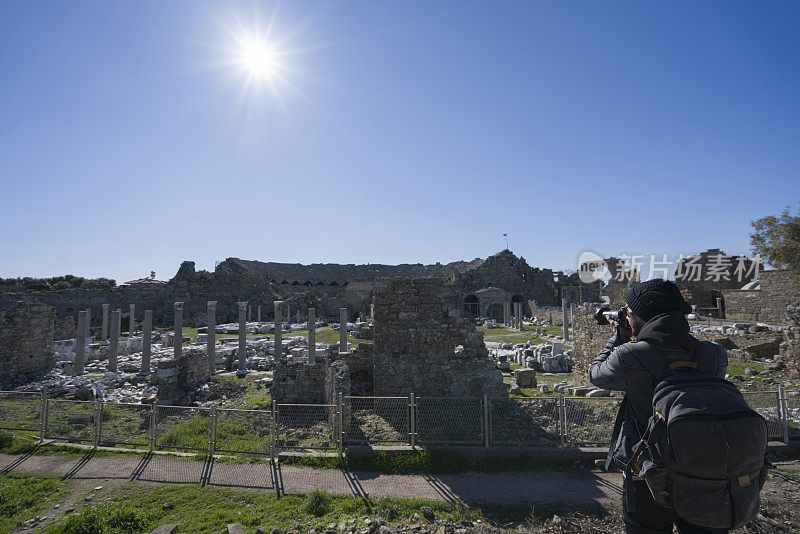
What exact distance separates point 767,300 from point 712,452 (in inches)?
1311

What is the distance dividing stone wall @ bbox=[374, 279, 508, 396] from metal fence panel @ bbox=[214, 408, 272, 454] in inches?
113

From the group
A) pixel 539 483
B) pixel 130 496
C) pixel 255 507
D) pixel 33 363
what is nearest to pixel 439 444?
pixel 539 483

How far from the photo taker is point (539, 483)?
22.4ft

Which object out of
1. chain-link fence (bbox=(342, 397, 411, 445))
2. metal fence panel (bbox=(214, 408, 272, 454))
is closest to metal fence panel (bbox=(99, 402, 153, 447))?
metal fence panel (bbox=(214, 408, 272, 454))

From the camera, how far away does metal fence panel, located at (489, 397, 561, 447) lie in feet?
26.2

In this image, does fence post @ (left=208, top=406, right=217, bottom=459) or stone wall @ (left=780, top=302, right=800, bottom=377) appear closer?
fence post @ (left=208, top=406, right=217, bottom=459)

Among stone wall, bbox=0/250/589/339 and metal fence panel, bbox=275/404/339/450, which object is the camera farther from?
stone wall, bbox=0/250/589/339

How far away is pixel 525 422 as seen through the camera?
8734 mm

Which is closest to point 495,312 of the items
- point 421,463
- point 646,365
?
point 421,463

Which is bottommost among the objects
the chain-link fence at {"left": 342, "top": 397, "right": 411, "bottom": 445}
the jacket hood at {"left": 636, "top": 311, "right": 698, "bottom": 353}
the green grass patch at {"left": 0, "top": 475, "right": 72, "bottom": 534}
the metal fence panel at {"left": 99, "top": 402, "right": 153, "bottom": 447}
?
the green grass patch at {"left": 0, "top": 475, "right": 72, "bottom": 534}

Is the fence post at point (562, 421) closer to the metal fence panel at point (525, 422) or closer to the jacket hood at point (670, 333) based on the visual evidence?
the metal fence panel at point (525, 422)

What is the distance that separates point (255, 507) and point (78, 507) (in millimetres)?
2993

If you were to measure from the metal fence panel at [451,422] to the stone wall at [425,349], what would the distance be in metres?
0.72

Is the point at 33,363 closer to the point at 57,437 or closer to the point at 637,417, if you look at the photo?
the point at 57,437
